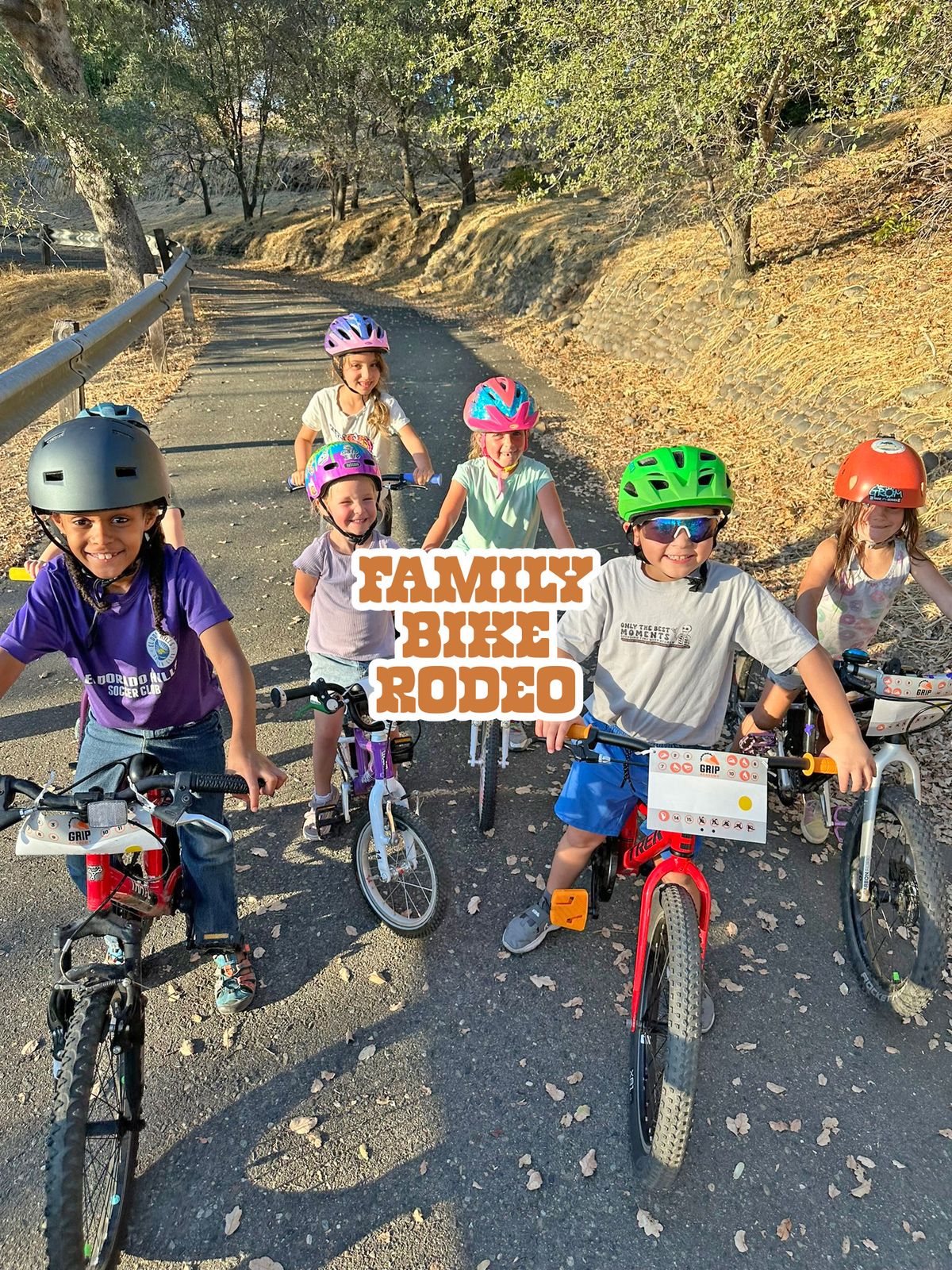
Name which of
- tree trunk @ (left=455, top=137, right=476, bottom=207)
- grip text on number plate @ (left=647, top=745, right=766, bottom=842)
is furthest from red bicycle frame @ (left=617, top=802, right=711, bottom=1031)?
tree trunk @ (left=455, top=137, right=476, bottom=207)

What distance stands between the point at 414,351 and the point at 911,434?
10.4 meters

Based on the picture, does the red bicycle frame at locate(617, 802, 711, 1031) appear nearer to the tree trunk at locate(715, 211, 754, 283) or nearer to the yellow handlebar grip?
the yellow handlebar grip

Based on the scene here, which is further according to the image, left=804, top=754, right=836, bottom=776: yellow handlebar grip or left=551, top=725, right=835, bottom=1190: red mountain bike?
left=804, top=754, right=836, bottom=776: yellow handlebar grip

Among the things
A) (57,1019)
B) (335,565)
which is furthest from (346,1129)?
(335,565)

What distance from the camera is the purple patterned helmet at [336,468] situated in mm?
3703

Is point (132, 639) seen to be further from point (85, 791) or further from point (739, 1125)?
point (739, 1125)

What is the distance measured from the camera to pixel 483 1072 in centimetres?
317

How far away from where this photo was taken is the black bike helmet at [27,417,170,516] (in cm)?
255

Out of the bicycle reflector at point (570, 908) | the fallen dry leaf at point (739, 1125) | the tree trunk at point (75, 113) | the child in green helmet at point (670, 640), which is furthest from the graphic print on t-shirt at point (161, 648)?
the tree trunk at point (75, 113)

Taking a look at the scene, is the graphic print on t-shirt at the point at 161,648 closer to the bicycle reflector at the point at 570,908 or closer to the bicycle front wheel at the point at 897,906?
the bicycle reflector at the point at 570,908

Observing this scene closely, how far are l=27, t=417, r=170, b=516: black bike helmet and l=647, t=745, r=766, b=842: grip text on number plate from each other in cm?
208

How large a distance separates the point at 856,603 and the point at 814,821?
1.26 m

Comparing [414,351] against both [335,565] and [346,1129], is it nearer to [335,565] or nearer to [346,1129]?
[335,565]

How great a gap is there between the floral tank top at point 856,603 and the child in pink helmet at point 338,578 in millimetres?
2400
